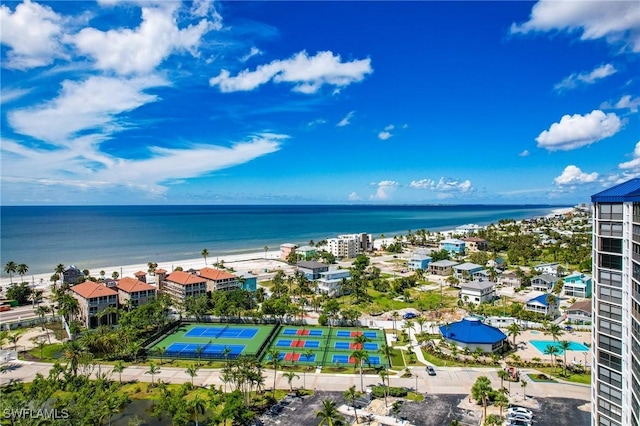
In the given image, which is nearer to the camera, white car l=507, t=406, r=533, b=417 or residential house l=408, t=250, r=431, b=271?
white car l=507, t=406, r=533, b=417

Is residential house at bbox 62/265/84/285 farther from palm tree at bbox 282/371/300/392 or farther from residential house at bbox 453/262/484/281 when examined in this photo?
residential house at bbox 453/262/484/281

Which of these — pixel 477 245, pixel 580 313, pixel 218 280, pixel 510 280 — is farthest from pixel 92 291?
pixel 477 245

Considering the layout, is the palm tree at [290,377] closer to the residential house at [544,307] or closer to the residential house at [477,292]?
the residential house at [544,307]

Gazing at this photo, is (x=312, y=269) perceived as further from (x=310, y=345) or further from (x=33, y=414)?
(x=33, y=414)

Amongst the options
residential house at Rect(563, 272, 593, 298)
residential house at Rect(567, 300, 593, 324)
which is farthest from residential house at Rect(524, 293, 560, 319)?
residential house at Rect(563, 272, 593, 298)

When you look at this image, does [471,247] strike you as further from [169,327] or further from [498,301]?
[169,327]

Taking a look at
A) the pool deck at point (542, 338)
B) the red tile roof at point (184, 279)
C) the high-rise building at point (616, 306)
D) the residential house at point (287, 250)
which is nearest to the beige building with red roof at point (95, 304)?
the red tile roof at point (184, 279)
